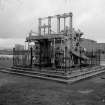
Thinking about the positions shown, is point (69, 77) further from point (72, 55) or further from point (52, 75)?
point (72, 55)

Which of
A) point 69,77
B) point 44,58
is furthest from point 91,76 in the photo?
point 44,58

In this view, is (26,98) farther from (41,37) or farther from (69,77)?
(41,37)

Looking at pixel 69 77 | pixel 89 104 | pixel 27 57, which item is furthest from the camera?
pixel 27 57

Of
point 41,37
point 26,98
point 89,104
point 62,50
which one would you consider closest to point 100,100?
point 89,104

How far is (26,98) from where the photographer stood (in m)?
5.43

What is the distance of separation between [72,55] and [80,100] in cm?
835

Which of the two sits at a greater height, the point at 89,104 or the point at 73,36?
the point at 73,36

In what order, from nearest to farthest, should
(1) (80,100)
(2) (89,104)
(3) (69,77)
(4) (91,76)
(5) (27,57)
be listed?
(2) (89,104) → (1) (80,100) → (3) (69,77) → (4) (91,76) → (5) (27,57)

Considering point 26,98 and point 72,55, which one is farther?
point 72,55

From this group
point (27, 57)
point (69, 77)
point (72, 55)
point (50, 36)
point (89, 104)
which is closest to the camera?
point (89, 104)

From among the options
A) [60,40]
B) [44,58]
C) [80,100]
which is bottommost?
[80,100]

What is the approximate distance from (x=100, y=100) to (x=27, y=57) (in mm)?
11738

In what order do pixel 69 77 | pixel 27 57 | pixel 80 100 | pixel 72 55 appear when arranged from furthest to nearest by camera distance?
1. pixel 27 57
2. pixel 72 55
3. pixel 69 77
4. pixel 80 100

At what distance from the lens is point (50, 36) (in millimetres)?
12281
